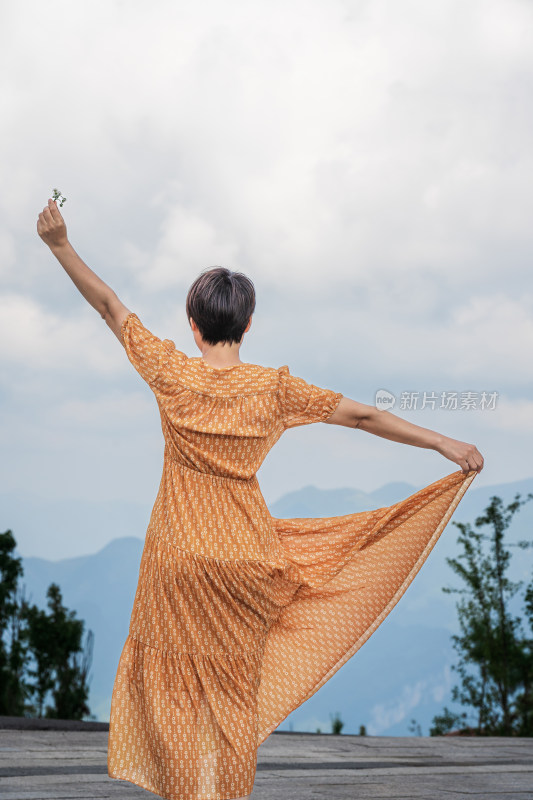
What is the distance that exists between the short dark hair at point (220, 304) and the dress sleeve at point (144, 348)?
105 mm

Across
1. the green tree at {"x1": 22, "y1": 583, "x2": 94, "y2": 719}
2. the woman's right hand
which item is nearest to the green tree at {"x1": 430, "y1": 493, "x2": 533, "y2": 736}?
the green tree at {"x1": 22, "y1": 583, "x2": 94, "y2": 719}

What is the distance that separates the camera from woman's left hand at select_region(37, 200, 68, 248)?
2260 millimetres

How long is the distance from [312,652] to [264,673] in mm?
163

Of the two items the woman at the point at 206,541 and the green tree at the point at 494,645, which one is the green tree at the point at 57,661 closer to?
the green tree at the point at 494,645

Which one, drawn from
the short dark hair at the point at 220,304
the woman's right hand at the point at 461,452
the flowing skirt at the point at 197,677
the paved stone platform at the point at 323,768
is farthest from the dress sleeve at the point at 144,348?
the paved stone platform at the point at 323,768

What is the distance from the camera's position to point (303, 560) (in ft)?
8.36

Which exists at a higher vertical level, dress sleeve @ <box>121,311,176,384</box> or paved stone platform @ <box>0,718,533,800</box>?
dress sleeve @ <box>121,311,176,384</box>

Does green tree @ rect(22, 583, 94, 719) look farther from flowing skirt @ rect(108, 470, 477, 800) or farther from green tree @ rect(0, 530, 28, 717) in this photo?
flowing skirt @ rect(108, 470, 477, 800)

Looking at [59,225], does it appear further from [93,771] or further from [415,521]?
[93,771]

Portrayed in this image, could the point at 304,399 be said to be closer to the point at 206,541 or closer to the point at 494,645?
the point at 206,541

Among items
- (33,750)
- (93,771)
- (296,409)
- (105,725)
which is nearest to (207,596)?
(296,409)

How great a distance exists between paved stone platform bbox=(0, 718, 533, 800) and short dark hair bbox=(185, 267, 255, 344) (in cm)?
178

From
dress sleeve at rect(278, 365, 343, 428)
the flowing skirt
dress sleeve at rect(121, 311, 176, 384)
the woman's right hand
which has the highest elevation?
dress sleeve at rect(121, 311, 176, 384)

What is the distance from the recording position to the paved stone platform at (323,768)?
127 inches
